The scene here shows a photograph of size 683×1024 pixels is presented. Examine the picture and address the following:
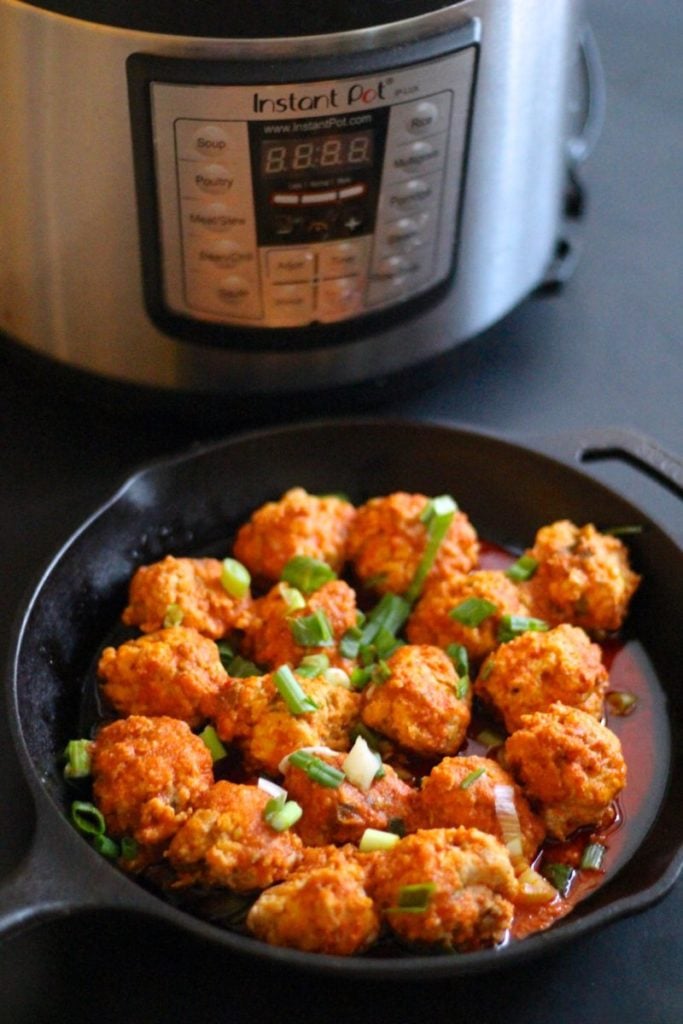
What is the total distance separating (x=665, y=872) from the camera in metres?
1.00

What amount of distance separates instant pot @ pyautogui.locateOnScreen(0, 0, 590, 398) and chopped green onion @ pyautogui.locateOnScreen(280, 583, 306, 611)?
24 cm

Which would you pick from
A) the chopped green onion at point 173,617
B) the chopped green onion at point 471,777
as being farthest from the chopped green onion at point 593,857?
the chopped green onion at point 173,617

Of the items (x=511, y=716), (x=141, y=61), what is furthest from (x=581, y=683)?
(x=141, y=61)

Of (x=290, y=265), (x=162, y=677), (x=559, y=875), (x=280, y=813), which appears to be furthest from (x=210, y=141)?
(x=559, y=875)

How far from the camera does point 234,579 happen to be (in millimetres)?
1334

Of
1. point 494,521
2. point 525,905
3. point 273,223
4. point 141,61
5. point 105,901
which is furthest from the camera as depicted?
point 494,521

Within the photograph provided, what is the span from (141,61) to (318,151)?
0.19 metres

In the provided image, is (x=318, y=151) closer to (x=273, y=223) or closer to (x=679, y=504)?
(x=273, y=223)

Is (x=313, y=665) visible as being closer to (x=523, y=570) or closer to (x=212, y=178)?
(x=523, y=570)

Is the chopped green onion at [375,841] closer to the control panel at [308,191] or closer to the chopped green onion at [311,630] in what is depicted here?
the chopped green onion at [311,630]

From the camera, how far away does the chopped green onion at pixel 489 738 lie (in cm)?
124

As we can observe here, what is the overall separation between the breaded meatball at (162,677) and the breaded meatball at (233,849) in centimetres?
14

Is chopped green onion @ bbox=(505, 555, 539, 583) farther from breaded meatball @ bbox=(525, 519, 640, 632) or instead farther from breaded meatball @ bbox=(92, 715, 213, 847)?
breaded meatball @ bbox=(92, 715, 213, 847)

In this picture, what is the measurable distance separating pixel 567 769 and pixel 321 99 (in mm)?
659
